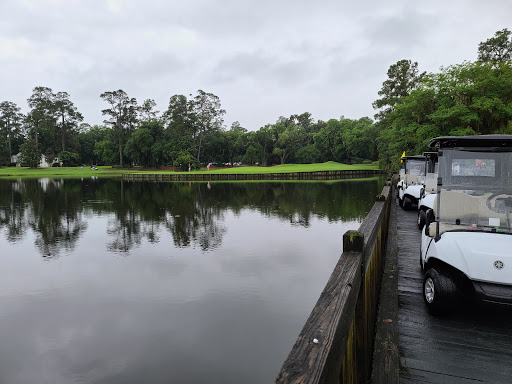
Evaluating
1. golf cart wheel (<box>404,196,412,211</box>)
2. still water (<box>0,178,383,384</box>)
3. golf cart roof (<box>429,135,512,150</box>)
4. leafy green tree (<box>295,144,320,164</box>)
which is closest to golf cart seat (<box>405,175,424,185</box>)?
golf cart wheel (<box>404,196,412,211</box>)

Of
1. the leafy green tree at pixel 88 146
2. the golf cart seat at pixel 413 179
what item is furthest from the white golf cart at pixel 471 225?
the leafy green tree at pixel 88 146

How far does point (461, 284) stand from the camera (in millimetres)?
3887

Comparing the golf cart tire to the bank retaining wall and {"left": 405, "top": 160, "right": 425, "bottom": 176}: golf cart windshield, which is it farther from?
the bank retaining wall

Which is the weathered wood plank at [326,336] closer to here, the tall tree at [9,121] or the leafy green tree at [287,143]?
the leafy green tree at [287,143]

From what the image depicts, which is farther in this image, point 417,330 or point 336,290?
point 417,330

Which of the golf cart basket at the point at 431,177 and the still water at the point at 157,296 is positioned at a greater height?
the golf cart basket at the point at 431,177

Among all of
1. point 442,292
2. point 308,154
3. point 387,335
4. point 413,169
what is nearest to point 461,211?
point 442,292

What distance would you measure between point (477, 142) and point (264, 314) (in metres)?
5.62

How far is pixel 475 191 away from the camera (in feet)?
15.4

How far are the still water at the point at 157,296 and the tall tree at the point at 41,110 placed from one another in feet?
284

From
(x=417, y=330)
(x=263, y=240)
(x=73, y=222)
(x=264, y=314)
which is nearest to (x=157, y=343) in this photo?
(x=264, y=314)

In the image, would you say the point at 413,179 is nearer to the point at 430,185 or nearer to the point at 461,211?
the point at 430,185

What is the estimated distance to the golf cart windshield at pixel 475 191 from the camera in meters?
4.29

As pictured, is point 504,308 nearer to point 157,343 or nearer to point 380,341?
point 380,341
